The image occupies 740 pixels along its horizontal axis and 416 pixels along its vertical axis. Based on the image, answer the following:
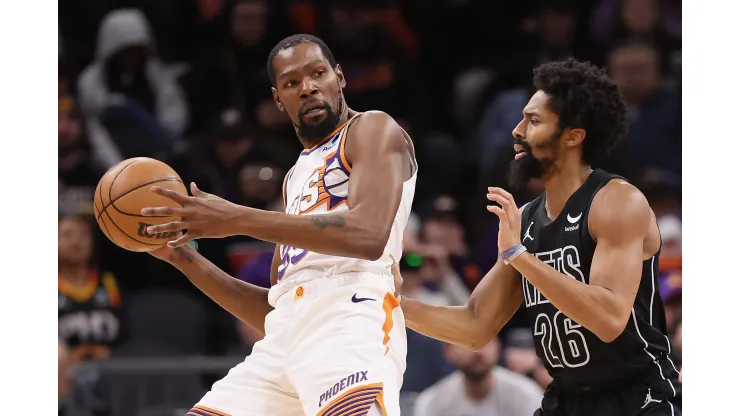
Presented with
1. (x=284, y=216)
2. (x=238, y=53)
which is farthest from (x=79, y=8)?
(x=284, y=216)

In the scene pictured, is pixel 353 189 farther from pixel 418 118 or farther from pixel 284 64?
pixel 418 118

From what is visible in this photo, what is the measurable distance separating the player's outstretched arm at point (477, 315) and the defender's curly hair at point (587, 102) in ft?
2.12

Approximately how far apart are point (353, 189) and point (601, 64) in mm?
5866

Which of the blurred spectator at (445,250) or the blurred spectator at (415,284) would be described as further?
the blurred spectator at (445,250)

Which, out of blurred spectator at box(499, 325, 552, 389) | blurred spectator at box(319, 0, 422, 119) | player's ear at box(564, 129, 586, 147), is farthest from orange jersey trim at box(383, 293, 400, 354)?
blurred spectator at box(319, 0, 422, 119)

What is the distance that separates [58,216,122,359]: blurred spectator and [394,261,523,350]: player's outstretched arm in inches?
134

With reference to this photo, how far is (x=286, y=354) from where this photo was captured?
3846 millimetres

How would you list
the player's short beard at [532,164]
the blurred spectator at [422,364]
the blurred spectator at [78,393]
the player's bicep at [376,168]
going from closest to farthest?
the player's bicep at [376,168] → the player's short beard at [532,164] → the blurred spectator at [78,393] → the blurred spectator at [422,364]

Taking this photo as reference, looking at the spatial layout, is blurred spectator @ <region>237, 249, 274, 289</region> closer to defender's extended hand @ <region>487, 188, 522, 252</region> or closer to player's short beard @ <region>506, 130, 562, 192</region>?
player's short beard @ <region>506, 130, 562, 192</region>

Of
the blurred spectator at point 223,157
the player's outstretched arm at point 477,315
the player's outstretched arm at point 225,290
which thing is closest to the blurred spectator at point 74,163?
the blurred spectator at point 223,157

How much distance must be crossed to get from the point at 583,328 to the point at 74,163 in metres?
5.37

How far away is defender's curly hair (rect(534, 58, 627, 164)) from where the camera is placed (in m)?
4.33

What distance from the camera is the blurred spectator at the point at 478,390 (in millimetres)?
6449

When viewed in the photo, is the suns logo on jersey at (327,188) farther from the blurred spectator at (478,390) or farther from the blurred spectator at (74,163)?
the blurred spectator at (74,163)
